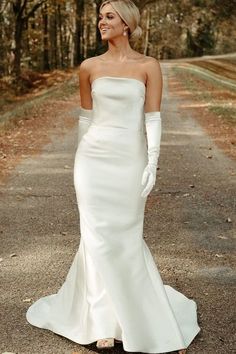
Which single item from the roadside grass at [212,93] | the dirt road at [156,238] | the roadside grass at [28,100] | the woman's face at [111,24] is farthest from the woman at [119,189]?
the roadside grass at [212,93]

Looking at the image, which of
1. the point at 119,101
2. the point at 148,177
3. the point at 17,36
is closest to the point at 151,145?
the point at 148,177

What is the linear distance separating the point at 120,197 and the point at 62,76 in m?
33.0

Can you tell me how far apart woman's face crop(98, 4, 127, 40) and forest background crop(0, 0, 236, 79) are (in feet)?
78.3

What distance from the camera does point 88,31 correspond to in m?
54.1

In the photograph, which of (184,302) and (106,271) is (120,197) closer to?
(106,271)

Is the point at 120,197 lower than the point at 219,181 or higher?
higher

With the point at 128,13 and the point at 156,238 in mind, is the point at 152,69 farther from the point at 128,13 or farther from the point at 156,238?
the point at 156,238

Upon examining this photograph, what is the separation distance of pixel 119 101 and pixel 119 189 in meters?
0.61

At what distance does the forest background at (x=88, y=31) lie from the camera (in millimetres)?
35531

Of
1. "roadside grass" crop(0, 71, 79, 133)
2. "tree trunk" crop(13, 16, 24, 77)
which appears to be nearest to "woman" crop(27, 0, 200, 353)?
"roadside grass" crop(0, 71, 79, 133)

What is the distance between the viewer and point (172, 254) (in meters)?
5.72

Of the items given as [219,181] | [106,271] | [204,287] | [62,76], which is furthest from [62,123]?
[62,76]

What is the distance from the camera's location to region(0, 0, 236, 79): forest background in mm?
35531

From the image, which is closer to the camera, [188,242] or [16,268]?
[16,268]
